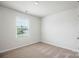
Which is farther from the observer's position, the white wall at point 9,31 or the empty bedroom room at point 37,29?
the white wall at point 9,31

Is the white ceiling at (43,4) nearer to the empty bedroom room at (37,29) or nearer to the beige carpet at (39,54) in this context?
the empty bedroom room at (37,29)

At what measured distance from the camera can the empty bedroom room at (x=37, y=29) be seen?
3088 mm

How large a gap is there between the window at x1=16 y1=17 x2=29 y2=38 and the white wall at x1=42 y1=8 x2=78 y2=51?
1.60 m

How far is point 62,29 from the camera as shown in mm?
4129

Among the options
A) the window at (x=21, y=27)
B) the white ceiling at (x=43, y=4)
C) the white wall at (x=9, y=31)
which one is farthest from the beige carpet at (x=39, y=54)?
the white ceiling at (x=43, y=4)

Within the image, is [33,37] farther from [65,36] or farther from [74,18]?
[74,18]

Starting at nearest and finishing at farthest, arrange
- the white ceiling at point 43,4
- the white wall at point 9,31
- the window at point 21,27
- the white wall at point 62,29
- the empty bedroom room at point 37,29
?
the white ceiling at point 43,4 → the empty bedroom room at point 37,29 → the white wall at point 9,31 → the white wall at point 62,29 → the window at point 21,27

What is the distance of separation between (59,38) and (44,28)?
1658mm

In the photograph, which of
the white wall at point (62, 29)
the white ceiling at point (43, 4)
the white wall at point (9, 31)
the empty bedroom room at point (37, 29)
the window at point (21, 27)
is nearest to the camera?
the white ceiling at point (43, 4)

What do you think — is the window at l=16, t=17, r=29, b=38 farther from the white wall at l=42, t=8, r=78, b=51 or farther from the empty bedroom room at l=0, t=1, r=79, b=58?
the white wall at l=42, t=8, r=78, b=51

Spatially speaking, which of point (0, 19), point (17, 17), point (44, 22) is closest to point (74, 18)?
point (44, 22)

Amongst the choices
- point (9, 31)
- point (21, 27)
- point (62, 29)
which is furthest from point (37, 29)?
point (9, 31)

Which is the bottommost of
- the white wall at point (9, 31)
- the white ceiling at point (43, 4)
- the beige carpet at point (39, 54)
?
the beige carpet at point (39, 54)

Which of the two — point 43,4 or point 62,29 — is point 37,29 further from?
point 43,4
